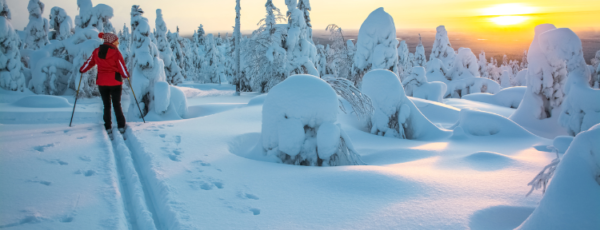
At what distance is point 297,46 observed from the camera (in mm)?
18844

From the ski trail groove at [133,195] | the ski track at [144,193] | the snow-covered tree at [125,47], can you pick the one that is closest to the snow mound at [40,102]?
the snow-covered tree at [125,47]

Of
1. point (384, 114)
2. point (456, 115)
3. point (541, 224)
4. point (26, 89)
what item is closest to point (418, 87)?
point (456, 115)

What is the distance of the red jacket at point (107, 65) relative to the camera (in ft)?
19.1

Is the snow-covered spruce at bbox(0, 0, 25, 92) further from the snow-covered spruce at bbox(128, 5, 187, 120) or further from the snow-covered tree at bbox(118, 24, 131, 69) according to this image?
the snow-covered spruce at bbox(128, 5, 187, 120)

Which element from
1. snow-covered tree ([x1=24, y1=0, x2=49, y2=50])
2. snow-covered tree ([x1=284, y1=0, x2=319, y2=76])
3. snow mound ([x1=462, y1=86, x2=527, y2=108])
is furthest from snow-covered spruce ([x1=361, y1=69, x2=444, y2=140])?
snow-covered tree ([x1=24, y1=0, x2=49, y2=50])

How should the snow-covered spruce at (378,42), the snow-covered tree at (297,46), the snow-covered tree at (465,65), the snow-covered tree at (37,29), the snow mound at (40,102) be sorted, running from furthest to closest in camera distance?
the snow-covered tree at (465,65), the snow-covered tree at (37,29), the snow-covered tree at (297,46), the snow-covered spruce at (378,42), the snow mound at (40,102)

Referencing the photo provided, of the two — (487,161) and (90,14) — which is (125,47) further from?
(487,161)

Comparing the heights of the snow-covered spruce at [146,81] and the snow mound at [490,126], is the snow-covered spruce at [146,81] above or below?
above

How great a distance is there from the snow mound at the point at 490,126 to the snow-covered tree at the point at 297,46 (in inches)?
387

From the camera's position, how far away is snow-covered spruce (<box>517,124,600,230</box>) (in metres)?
2.09

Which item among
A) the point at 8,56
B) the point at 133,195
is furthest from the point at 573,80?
the point at 8,56

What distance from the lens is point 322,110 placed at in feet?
15.9

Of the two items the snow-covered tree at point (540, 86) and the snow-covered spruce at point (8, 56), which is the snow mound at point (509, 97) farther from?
the snow-covered spruce at point (8, 56)

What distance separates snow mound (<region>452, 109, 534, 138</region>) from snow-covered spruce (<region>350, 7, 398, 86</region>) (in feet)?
22.3
